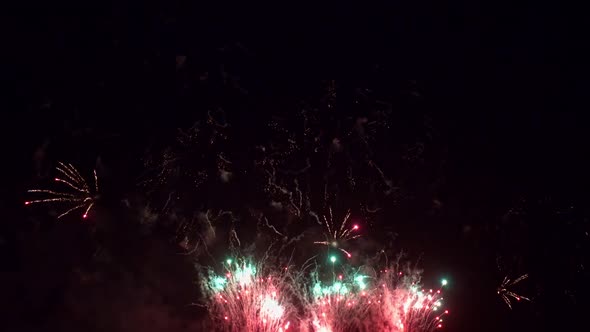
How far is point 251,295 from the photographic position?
1586cm

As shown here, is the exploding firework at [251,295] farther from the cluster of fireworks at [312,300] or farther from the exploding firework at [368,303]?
the exploding firework at [368,303]

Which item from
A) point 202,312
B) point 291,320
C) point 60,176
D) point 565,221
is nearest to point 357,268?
point 291,320

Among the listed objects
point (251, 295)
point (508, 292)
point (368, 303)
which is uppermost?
point (251, 295)

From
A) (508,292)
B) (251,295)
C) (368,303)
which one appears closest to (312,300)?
(368,303)

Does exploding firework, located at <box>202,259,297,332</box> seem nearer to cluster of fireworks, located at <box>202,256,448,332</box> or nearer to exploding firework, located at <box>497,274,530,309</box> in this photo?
cluster of fireworks, located at <box>202,256,448,332</box>

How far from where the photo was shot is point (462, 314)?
22.2 metres

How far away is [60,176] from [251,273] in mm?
7656

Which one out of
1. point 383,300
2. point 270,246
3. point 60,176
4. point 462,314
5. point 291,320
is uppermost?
point 60,176

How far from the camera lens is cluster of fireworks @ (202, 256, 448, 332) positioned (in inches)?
627

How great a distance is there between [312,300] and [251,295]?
272 cm

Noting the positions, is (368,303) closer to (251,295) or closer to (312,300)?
(312,300)

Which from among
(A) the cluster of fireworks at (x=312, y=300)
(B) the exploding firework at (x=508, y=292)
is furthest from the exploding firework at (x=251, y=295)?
(B) the exploding firework at (x=508, y=292)

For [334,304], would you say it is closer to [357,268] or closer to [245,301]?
[357,268]

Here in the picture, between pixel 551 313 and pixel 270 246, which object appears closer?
pixel 270 246
